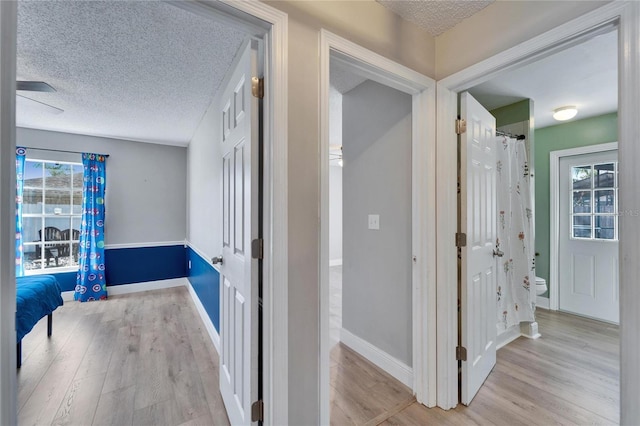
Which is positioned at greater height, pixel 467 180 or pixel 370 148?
pixel 370 148

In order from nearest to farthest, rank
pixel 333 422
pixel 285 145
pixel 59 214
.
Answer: pixel 285 145, pixel 333 422, pixel 59 214

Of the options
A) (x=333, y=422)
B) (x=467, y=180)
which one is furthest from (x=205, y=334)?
(x=467, y=180)

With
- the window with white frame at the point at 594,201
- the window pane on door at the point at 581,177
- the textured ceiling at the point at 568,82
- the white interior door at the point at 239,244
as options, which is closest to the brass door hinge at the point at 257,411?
the white interior door at the point at 239,244

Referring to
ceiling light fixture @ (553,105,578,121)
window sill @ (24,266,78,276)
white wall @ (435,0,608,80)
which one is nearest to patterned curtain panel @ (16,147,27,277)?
window sill @ (24,266,78,276)

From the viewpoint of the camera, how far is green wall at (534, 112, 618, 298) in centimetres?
317

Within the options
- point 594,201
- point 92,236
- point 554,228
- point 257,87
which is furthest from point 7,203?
point 594,201

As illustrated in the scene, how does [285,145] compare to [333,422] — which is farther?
[333,422]

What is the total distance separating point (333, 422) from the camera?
5.22ft

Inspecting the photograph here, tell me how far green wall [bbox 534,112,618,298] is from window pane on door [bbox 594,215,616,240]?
1.47 feet

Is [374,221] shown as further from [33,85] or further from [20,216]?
[20,216]

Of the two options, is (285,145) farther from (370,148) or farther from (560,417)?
(560,417)

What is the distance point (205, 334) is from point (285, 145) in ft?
8.19

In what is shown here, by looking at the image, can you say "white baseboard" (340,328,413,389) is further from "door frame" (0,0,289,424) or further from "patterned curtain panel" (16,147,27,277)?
"patterned curtain panel" (16,147,27,277)

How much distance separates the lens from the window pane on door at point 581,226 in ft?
10.5
